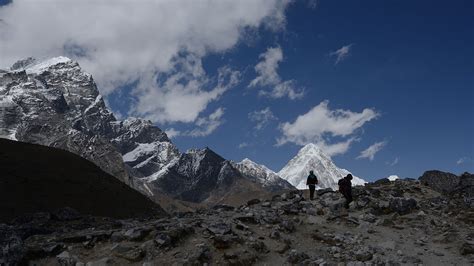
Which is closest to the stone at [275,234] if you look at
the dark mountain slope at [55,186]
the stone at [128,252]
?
the stone at [128,252]

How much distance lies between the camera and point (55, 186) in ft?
302

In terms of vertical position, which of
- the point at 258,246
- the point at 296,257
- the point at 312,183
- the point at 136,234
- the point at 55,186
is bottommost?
the point at 296,257

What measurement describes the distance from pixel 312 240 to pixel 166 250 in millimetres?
6762

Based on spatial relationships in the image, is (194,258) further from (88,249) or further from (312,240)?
(312,240)

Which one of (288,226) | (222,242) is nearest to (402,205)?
(288,226)

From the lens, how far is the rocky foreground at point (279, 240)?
18.5m

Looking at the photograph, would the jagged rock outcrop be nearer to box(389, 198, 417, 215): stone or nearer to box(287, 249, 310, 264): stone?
box(389, 198, 417, 215): stone

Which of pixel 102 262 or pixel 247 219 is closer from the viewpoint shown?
pixel 102 262

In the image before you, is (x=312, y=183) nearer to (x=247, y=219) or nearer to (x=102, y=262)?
(x=247, y=219)

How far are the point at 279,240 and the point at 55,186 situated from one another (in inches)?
3151

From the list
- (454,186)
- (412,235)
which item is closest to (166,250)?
(412,235)

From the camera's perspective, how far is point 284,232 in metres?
22.1

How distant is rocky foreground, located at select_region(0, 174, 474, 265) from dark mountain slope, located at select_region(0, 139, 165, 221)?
51.7 metres

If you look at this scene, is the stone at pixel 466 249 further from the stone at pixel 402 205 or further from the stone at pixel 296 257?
the stone at pixel 296 257
